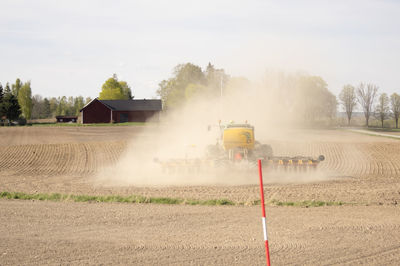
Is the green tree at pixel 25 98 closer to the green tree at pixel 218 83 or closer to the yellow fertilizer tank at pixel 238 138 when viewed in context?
the green tree at pixel 218 83

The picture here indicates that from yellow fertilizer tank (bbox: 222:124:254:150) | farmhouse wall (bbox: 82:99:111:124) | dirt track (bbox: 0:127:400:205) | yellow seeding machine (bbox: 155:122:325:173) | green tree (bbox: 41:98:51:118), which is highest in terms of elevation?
green tree (bbox: 41:98:51:118)

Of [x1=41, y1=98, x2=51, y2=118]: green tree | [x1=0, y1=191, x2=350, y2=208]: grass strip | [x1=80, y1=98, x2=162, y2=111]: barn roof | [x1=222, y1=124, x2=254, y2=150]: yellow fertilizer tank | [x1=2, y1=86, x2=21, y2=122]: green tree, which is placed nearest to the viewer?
[x1=0, y1=191, x2=350, y2=208]: grass strip

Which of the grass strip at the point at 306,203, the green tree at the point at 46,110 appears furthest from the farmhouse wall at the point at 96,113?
the grass strip at the point at 306,203

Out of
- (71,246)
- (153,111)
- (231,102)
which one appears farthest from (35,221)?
(153,111)

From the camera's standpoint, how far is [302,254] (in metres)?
8.48

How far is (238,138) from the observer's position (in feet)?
69.4

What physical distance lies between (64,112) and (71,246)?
14543 cm

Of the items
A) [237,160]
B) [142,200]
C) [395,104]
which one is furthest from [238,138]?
[395,104]

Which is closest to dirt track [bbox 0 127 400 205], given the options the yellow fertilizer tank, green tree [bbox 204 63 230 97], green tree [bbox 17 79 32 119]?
the yellow fertilizer tank

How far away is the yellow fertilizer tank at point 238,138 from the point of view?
69.4 ft

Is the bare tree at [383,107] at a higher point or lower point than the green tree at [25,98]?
lower

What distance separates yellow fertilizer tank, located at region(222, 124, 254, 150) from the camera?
69.4 feet

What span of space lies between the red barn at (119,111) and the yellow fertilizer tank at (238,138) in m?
71.9

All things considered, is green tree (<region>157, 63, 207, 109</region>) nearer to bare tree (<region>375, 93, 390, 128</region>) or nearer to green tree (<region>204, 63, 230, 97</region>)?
green tree (<region>204, 63, 230, 97</region>)
